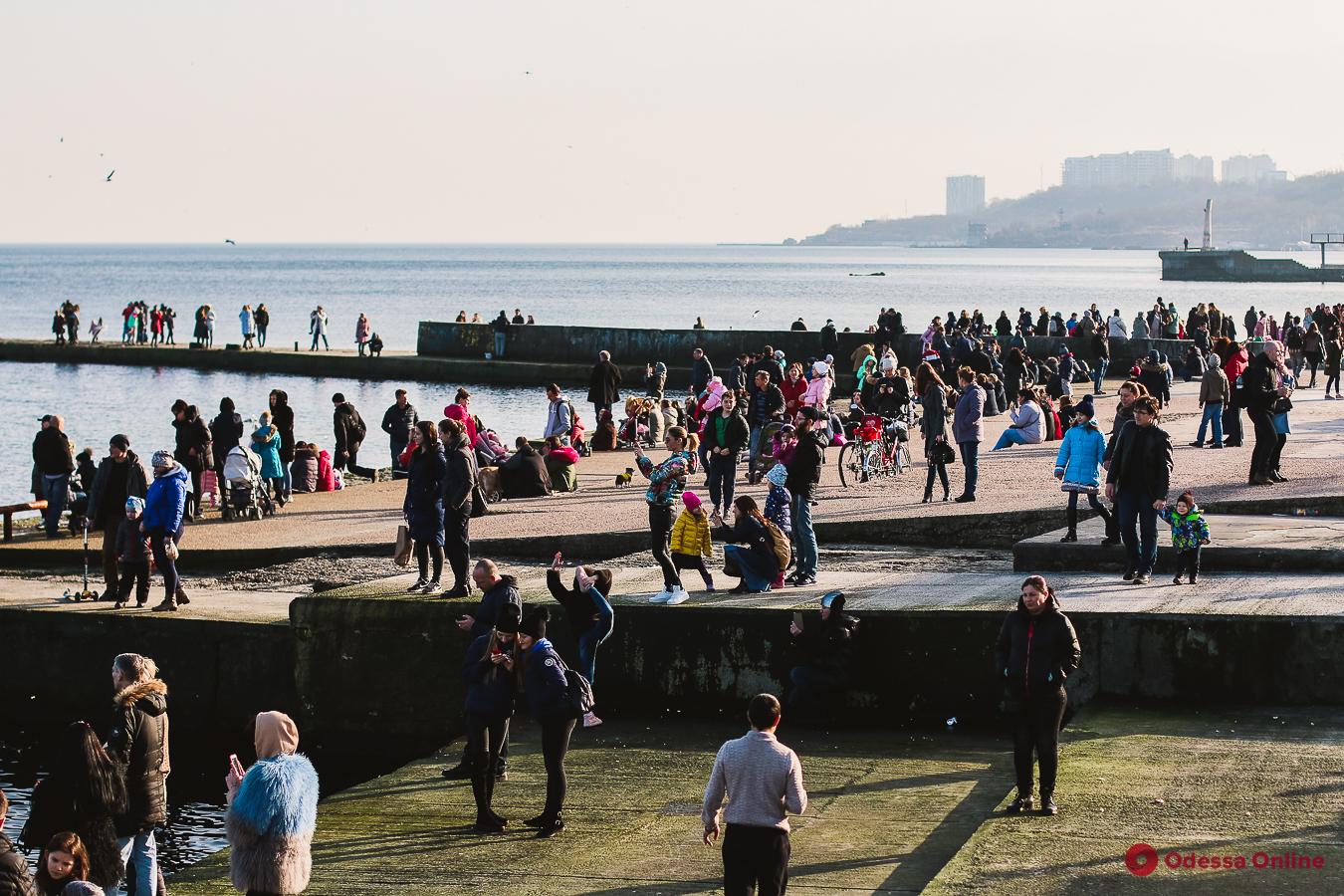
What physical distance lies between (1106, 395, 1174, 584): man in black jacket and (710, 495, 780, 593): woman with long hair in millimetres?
2662

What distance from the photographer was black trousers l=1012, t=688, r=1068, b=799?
947 cm

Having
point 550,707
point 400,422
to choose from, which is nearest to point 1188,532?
point 550,707

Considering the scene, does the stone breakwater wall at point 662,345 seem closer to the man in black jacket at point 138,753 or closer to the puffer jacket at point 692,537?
the puffer jacket at point 692,537

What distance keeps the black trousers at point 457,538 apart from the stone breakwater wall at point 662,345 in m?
31.5

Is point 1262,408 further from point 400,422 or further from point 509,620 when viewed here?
point 400,422

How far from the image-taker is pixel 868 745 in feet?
40.4

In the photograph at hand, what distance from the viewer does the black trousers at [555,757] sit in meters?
10.1

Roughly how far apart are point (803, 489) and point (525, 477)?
867 cm

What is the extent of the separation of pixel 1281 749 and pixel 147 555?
9695 mm

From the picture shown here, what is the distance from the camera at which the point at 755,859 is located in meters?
7.66

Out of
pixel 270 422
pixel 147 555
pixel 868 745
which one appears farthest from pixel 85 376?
pixel 868 745

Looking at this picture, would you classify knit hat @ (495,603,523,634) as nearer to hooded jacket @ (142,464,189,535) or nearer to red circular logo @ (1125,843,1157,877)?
red circular logo @ (1125,843,1157,877)

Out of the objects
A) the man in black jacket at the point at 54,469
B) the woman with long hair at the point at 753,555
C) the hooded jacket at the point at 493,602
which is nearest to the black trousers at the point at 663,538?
the woman with long hair at the point at 753,555

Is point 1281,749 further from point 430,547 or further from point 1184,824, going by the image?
point 430,547
